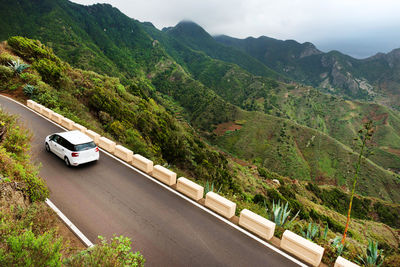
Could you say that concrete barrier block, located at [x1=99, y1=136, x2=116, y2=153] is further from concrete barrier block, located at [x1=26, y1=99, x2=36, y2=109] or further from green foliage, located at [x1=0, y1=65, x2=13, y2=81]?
green foliage, located at [x1=0, y1=65, x2=13, y2=81]

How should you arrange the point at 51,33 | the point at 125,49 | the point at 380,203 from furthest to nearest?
the point at 125,49
the point at 51,33
the point at 380,203

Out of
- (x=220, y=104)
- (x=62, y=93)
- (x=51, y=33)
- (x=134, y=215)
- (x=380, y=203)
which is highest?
(x=51, y=33)

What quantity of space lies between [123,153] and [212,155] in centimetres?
2416

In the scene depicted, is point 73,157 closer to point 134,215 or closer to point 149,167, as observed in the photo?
point 149,167

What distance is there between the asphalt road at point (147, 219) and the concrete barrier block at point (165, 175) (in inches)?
16.8

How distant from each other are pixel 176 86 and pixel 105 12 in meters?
110

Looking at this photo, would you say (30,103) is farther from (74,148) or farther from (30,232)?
(30,232)

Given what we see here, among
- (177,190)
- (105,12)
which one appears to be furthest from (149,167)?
(105,12)

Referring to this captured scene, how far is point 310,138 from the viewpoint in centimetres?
8456

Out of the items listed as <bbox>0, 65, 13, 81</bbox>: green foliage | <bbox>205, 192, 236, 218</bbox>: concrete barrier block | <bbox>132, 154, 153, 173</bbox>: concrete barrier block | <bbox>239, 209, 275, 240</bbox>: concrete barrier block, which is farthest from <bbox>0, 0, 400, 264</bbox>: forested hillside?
<bbox>132, 154, 153, 173</bbox>: concrete barrier block

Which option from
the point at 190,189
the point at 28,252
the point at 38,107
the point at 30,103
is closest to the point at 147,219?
the point at 190,189

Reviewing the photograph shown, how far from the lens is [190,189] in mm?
8805

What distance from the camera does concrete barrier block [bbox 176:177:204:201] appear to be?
28.4 ft

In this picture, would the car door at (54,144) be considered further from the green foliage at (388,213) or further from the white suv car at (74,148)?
the green foliage at (388,213)
